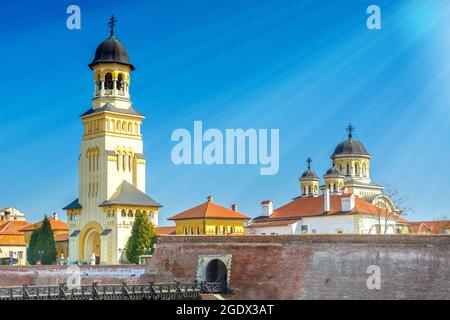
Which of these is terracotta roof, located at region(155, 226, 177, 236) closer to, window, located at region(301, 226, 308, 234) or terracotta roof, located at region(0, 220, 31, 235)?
window, located at region(301, 226, 308, 234)

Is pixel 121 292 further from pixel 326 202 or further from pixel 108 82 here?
pixel 108 82

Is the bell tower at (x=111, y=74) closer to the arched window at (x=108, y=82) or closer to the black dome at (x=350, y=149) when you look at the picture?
the arched window at (x=108, y=82)

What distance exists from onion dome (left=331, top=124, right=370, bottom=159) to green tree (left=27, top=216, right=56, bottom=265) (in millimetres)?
40179

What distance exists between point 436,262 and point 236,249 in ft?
47.9

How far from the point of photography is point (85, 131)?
76938 millimetres

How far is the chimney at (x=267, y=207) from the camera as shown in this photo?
266 ft

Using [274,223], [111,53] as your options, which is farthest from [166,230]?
[111,53]

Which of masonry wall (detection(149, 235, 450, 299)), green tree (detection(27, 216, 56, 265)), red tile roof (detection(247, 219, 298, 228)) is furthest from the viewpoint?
red tile roof (detection(247, 219, 298, 228))

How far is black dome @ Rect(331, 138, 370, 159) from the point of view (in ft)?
332

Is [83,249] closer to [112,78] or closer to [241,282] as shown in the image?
[112,78]

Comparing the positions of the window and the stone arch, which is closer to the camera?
the stone arch

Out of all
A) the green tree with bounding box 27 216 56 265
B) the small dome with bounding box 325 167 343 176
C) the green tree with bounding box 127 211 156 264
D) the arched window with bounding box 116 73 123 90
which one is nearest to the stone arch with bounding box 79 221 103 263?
the green tree with bounding box 27 216 56 265

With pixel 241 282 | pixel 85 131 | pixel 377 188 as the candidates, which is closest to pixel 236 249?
pixel 241 282

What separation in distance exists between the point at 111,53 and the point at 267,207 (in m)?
21.1
